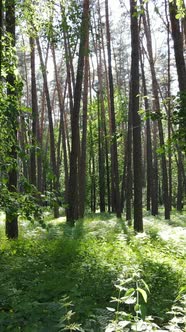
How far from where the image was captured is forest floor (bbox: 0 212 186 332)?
11.9 feet

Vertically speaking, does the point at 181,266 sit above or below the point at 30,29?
below

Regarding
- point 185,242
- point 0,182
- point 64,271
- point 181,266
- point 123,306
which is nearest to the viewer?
point 0,182

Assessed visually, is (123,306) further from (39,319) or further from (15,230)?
(15,230)

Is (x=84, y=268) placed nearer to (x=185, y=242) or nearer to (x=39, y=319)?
(x=39, y=319)

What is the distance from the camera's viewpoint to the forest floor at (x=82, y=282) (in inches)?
142

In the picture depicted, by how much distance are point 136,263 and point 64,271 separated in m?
1.22

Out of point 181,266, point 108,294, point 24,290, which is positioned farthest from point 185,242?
point 24,290

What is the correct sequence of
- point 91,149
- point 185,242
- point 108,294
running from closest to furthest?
point 108,294, point 185,242, point 91,149

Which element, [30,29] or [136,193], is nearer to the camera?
[30,29]

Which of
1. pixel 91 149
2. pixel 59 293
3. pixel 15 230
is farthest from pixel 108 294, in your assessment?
pixel 91 149

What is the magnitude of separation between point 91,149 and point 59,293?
73.5 feet

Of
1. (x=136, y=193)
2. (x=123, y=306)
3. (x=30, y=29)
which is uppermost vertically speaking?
(x=30, y=29)

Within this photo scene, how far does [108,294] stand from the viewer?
4711 millimetres

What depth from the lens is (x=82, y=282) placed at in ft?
16.5
